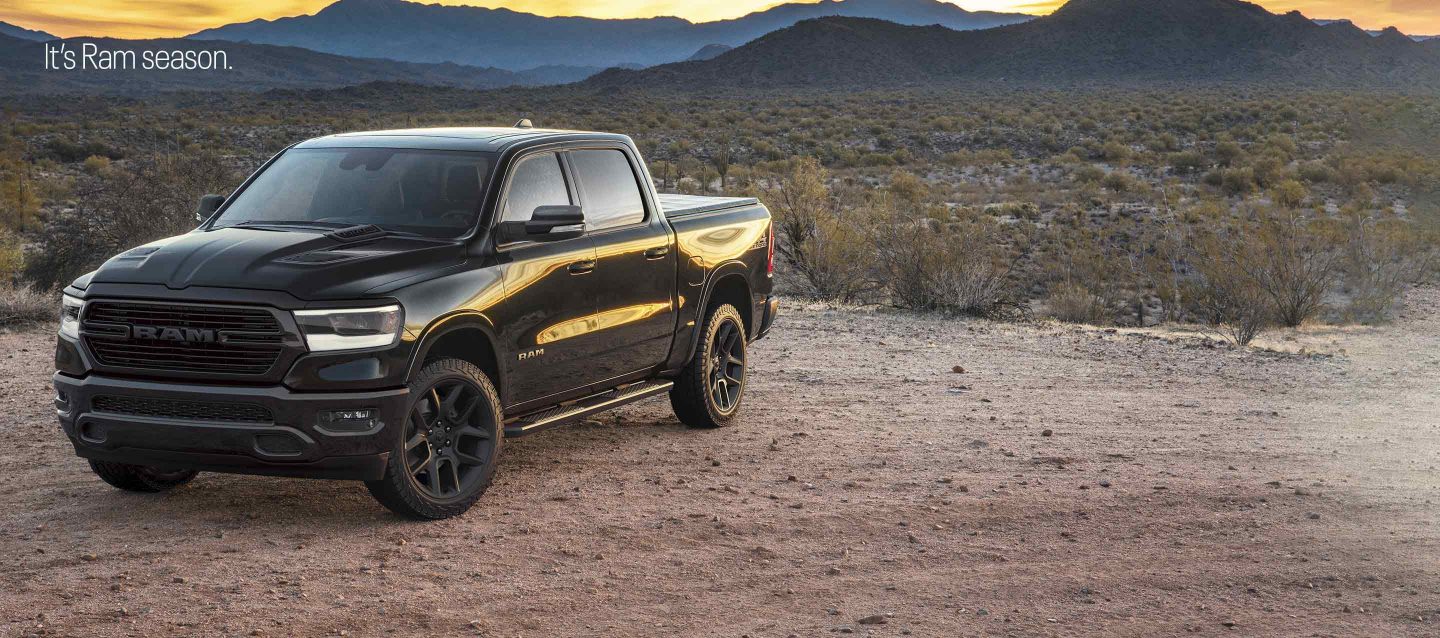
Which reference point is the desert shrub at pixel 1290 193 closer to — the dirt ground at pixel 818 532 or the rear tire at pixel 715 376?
the dirt ground at pixel 818 532

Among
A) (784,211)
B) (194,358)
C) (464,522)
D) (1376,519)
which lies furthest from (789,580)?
(784,211)

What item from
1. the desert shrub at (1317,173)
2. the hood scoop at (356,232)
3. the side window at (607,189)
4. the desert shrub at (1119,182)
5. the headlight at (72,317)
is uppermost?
the side window at (607,189)

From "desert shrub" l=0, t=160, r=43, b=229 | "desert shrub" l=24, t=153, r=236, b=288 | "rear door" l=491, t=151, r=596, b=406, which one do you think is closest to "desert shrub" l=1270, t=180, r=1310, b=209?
"desert shrub" l=24, t=153, r=236, b=288

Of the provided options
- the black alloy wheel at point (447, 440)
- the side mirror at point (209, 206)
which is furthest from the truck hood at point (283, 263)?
the side mirror at point (209, 206)

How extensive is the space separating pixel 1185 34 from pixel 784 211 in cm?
13900

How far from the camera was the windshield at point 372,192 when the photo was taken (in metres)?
7.32

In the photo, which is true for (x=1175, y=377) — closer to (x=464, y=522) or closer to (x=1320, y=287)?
(x=1320, y=287)

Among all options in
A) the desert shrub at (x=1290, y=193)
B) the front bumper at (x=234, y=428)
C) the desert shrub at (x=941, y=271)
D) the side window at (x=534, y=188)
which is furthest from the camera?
the desert shrub at (x=1290, y=193)

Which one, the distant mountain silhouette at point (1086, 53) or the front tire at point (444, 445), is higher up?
the distant mountain silhouette at point (1086, 53)

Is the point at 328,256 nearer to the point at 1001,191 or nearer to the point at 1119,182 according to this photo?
the point at 1001,191

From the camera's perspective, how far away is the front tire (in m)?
6.56

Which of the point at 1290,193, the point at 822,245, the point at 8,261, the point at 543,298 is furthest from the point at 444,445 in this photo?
the point at 1290,193

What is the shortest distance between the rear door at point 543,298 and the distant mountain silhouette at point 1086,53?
126847 mm

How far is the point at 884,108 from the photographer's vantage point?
8331cm
